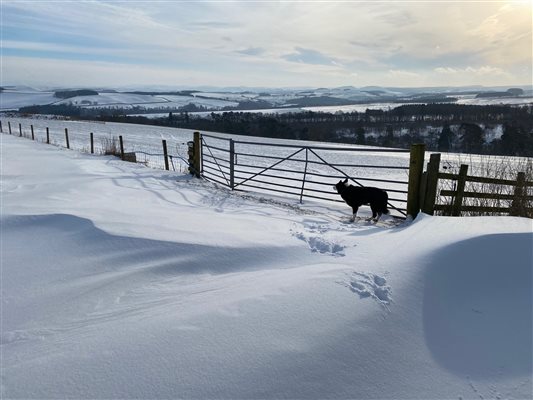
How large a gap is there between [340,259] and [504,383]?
1544 millimetres

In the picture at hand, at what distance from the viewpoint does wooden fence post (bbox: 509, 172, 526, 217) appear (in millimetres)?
6365

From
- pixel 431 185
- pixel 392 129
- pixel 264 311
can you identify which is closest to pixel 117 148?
pixel 431 185

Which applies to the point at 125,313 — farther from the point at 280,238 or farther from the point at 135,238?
the point at 280,238

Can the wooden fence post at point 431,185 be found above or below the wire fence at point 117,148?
above

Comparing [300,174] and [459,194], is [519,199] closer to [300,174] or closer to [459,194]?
[459,194]

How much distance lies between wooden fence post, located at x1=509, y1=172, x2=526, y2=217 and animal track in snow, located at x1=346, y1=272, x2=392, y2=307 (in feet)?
16.5

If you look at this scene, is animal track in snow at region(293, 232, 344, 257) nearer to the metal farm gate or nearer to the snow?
the snow

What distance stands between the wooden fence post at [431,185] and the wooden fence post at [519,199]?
1.42 metres

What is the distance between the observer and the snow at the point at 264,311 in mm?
1828

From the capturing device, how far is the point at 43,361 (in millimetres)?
2049

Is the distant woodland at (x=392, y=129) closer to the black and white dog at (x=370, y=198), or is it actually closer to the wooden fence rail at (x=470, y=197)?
the wooden fence rail at (x=470, y=197)

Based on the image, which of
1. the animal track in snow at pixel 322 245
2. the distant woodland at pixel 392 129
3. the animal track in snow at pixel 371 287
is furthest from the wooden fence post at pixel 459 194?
the distant woodland at pixel 392 129

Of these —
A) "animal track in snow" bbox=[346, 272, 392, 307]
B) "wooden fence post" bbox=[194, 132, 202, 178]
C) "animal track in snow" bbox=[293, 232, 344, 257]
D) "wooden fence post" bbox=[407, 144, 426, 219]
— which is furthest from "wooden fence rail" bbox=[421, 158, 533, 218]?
"wooden fence post" bbox=[194, 132, 202, 178]

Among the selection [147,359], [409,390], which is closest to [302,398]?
[409,390]
